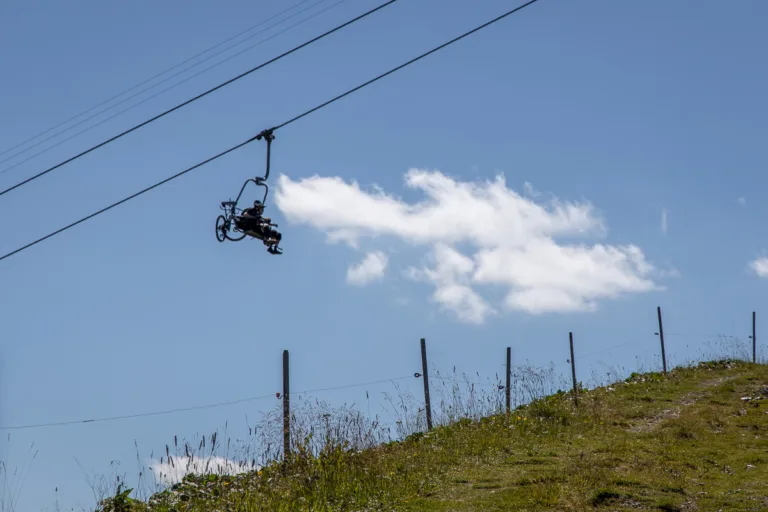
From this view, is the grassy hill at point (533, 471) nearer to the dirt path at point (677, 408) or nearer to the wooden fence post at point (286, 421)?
the dirt path at point (677, 408)

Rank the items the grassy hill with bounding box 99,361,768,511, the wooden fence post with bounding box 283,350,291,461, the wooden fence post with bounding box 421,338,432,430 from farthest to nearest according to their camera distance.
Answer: the wooden fence post with bounding box 421,338,432,430 < the wooden fence post with bounding box 283,350,291,461 < the grassy hill with bounding box 99,361,768,511

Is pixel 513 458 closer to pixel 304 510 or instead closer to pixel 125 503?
pixel 304 510

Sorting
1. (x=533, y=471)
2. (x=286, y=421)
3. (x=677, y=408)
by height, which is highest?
(x=677, y=408)

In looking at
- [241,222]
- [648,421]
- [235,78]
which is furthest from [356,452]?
[648,421]

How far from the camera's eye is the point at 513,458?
46.5 ft

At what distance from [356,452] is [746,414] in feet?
33.9

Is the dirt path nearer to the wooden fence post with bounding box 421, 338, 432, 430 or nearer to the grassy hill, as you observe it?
the grassy hill

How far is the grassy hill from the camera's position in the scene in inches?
449

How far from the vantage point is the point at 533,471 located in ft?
43.1

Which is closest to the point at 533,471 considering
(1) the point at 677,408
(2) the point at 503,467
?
(2) the point at 503,467

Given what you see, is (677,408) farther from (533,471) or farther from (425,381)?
(533,471)

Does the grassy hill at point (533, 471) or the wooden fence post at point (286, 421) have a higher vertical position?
the wooden fence post at point (286, 421)

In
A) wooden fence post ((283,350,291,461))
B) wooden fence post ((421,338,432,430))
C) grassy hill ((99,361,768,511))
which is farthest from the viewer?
wooden fence post ((421,338,432,430))

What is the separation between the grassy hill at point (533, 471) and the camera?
11406mm
